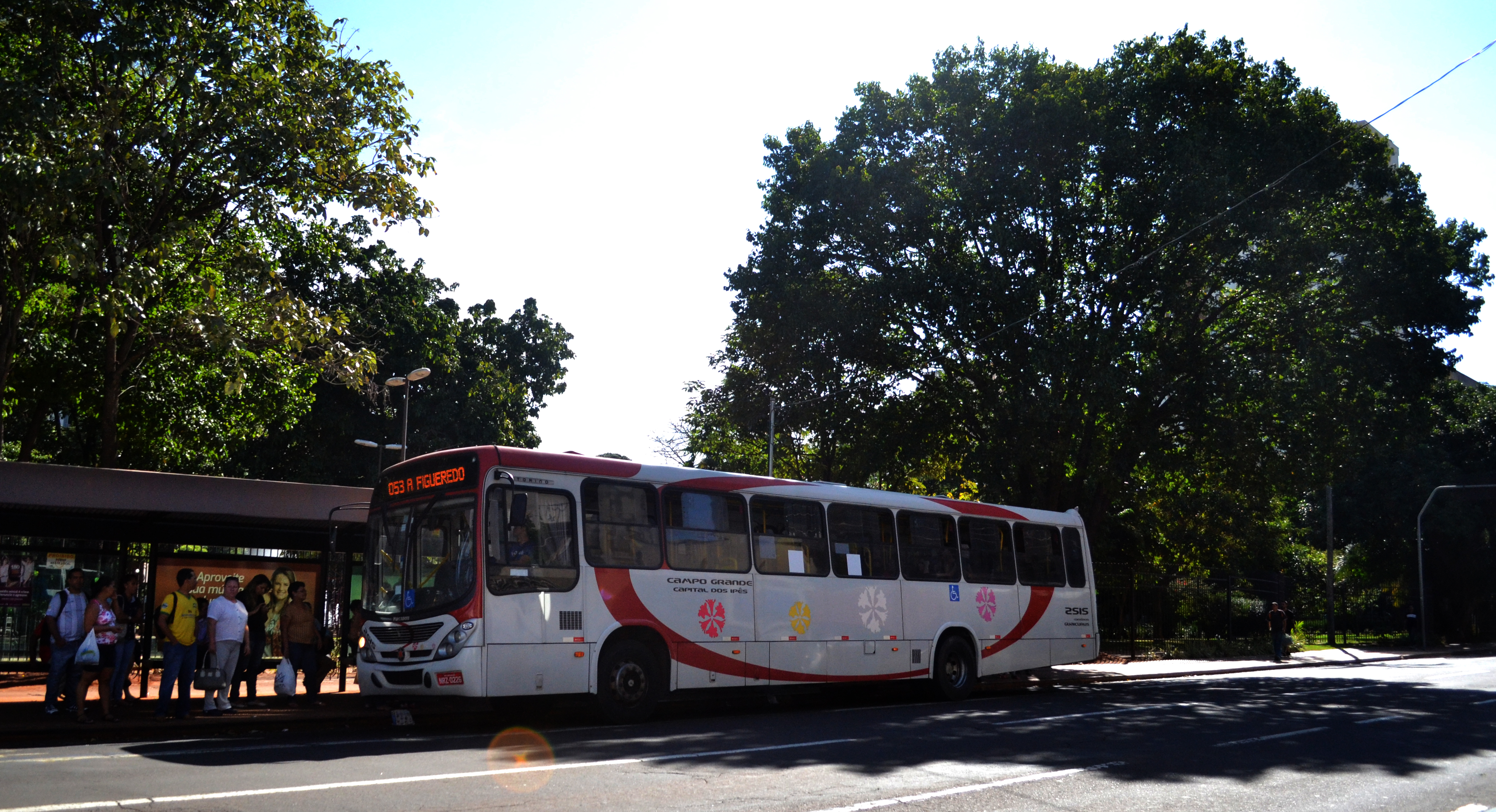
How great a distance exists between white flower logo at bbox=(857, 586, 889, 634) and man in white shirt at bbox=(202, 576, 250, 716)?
8454 mm

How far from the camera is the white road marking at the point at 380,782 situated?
7180 mm

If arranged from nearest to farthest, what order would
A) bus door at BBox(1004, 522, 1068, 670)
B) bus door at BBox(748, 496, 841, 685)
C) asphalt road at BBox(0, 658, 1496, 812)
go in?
asphalt road at BBox(0, 658, 1496, 812) < bus door at BBox(748, 496, 841, 685) < bus door at BBox(1004, 522, 1068, 670)

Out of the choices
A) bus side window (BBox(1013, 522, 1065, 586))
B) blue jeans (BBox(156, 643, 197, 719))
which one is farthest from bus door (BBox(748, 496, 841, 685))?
blue jeans (BBox(156, 643, 197, 719))

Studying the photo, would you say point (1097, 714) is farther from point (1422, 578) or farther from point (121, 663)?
point (1422, 578)

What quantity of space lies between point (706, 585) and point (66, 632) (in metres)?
7.46

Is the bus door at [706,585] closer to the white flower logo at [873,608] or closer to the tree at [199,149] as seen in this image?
the white flower logo at [873,608]

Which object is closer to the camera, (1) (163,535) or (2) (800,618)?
(2) (800,618)

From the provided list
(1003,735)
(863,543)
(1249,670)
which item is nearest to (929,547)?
(863,543)

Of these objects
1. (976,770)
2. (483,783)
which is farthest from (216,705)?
(976,770)

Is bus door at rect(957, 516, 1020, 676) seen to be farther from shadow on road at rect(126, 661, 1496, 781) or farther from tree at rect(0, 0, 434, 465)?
tree at rect(0, 0, 434, 465)

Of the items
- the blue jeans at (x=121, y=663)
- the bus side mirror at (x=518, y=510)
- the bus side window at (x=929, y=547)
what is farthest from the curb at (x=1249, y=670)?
the blue jeans at (x=121, y=663)

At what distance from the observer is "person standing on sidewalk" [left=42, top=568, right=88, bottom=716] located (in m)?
12.9

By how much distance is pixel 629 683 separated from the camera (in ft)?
45.7

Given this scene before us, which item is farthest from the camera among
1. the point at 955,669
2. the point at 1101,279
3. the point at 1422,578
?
the point at 1422,578
